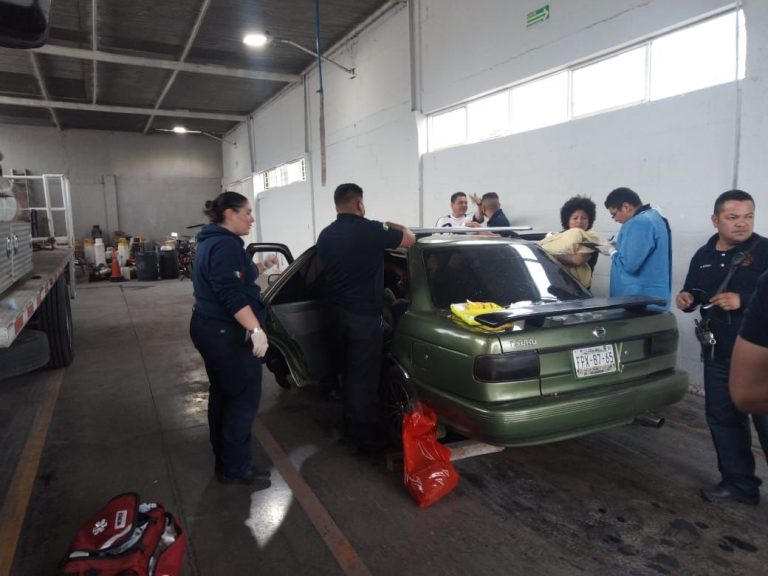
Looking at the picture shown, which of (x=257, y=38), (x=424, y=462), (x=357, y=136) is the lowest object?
(x=424, y=462)

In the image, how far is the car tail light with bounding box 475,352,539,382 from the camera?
2.68 metres

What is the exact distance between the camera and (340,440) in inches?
152

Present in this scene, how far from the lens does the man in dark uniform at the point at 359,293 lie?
3361 mm

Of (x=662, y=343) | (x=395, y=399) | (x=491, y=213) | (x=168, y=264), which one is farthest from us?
(x=168, y=264)

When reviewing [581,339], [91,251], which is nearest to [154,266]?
[91,251]

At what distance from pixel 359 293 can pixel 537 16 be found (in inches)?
187

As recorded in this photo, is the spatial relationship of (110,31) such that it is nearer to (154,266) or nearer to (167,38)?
(167,38)

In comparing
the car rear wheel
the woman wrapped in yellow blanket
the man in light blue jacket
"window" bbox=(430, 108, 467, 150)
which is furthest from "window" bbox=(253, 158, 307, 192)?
the car rear wheel

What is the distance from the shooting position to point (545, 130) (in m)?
6.22

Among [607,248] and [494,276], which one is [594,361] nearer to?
[494,276]

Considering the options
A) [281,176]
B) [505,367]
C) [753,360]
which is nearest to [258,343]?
[505,367]

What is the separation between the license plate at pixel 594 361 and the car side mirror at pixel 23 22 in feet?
8.97

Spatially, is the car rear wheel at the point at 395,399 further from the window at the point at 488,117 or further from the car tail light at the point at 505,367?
the window at the point at 488,117

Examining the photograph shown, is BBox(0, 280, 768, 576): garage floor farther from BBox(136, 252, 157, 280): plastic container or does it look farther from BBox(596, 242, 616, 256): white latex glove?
BBox(136, 252, 157, 280): plastic container
